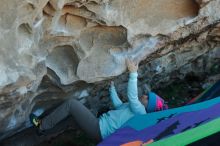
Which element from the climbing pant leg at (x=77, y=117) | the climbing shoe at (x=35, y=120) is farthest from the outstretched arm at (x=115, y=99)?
the climbing shoe at (x=35, y=120)

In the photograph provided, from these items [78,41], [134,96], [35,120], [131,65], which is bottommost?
[35,120]

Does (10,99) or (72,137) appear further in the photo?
(72,137)

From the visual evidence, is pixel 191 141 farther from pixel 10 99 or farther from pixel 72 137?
pixel 72 137

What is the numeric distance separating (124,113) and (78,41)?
1.65ft

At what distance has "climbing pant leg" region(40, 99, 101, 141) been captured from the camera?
3.10 metres

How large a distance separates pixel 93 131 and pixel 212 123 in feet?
2.51

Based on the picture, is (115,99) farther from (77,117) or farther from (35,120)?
(35,120)

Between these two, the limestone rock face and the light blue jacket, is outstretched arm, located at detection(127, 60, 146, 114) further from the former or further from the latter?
the limestone rock face

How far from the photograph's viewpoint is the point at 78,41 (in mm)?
2914

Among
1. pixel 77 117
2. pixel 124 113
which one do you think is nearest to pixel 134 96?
pixel 124 113

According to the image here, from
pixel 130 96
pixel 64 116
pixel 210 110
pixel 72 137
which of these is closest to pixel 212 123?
pixel 210 110

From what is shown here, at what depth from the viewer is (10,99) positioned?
112 inches

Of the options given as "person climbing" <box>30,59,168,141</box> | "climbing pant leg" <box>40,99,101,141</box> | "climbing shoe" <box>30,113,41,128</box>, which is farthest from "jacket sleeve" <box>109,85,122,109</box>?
"climbing shoe" <box>30,113,41,128</box>

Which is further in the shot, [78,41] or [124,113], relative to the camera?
[124,113]
